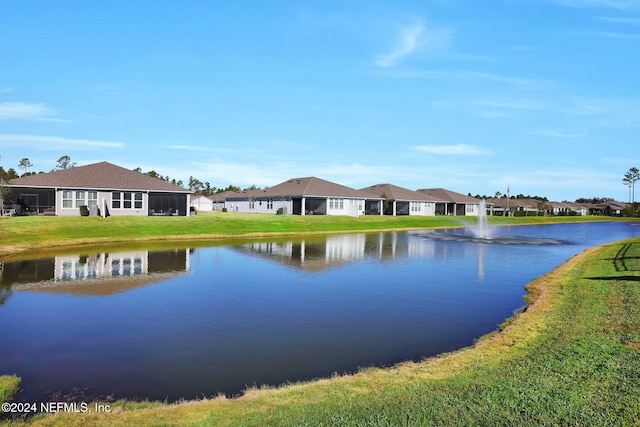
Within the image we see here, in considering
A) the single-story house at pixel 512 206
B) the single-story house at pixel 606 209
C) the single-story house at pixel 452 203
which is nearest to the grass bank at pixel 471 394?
the single-story house at pixel 452 203

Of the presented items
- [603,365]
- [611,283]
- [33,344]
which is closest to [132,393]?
[33,344]

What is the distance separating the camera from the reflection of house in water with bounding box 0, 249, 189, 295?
17.6 m

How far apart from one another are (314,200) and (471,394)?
6097cm

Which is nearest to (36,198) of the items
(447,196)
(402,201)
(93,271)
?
(93,271)

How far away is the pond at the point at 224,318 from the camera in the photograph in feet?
28.5

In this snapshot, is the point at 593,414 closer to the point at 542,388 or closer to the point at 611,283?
the point at 542,388

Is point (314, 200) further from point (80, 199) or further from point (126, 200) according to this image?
point (80, 199)

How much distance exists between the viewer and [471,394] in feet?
22.5

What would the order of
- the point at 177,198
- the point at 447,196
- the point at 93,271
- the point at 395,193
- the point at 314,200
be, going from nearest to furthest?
1. the point at 93,271
2. the point at 177,198
3. the point at 314,200
4. the point at 395,193
5. the point at 447,196

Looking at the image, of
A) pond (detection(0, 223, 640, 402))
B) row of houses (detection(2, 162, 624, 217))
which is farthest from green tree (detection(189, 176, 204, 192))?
pond (detection(0, 223, 640, 402))

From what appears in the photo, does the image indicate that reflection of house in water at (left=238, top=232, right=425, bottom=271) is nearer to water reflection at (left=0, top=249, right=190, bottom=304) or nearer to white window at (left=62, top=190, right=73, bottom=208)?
water reflection at (left=0, top=249, right=190, bottom=304)

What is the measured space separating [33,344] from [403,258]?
21010 millimetres

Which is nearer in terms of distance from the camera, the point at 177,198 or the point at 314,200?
the point at 177,198

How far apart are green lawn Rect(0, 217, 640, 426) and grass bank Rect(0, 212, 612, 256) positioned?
26.7m
